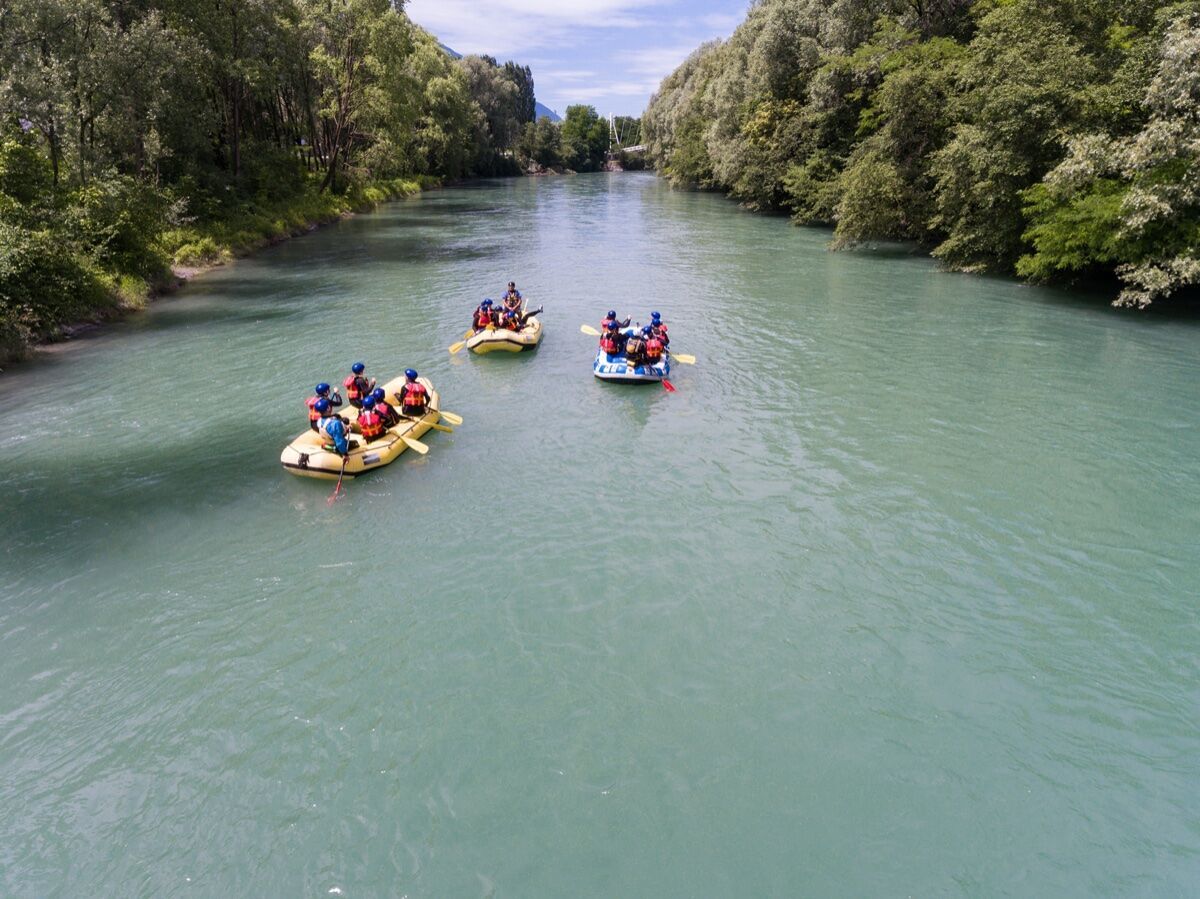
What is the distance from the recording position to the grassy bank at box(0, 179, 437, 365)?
700 inches

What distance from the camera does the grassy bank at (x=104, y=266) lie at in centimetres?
1778

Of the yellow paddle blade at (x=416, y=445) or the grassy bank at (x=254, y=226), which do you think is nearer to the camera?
the yellow paddle blade at (x=416, y=445)

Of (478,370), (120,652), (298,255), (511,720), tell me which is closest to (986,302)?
(478,370)

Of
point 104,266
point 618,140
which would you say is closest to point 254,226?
point 104,266

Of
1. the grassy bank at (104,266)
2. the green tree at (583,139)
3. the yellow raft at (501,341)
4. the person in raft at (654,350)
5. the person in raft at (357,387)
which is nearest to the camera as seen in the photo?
the person in raft at (357,387)

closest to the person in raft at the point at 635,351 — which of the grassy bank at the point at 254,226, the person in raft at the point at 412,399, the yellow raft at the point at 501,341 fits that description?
the yellow raft at the point at 501,341

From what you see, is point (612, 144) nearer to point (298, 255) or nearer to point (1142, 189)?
point (298, 255)

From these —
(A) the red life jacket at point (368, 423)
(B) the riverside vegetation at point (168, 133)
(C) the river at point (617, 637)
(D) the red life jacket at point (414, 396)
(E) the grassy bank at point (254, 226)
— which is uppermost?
(B) the riverside vegetation at point (168, 133)

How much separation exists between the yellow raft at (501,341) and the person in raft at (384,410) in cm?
548

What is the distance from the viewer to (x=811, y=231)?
3897cm

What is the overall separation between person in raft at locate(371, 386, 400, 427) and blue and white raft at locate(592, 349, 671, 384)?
5026mm

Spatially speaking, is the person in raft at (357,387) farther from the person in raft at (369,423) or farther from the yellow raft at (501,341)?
the yellow raft at (501,341)

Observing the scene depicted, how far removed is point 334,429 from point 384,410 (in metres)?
Result: 1.32

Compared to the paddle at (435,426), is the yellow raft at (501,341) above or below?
above
